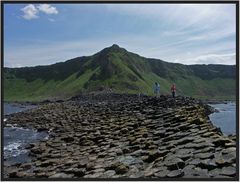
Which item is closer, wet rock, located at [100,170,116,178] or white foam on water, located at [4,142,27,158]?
wet rock, located at [100,170,116,178]

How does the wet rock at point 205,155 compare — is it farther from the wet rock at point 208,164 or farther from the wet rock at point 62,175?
the wet rock at point 62,175

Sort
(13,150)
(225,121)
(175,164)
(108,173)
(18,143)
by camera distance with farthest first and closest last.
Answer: (225,121) < (18,143) < (13,150) < (108,173) < (175,164)

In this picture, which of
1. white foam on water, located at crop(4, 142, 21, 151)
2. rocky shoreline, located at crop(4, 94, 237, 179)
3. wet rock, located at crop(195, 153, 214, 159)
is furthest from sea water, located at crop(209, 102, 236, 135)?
wet rock, located at crop(195, 153, 214, 159)

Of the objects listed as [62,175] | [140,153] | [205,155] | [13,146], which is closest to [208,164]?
[205,155]

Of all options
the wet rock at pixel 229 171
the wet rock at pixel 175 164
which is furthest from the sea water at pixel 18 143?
the wet rock at pixel 229 171

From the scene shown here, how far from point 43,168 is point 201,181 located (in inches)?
296

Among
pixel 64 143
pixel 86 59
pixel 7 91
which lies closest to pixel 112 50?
pixel 86 59

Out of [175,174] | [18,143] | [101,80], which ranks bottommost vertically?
[18,143]

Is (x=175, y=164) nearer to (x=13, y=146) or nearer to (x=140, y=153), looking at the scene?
(x=140, y=153)

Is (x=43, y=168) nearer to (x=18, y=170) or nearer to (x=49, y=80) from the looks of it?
(x=18, y=170)

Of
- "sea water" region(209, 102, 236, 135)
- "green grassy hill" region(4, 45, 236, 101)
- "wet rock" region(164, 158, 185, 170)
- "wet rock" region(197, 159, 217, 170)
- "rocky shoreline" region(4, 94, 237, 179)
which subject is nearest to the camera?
"wet rock" region(197, 159, 217, 170)

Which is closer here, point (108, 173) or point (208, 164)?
point (208, 164)

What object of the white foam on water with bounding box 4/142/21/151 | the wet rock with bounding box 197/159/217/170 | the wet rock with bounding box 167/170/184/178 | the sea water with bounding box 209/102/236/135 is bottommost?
the white foam on water with bounding box 4/142/21/151

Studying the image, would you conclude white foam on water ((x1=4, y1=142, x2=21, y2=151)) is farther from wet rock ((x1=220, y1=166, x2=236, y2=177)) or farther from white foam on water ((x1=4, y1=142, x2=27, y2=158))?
wet rock ((x1=220, y1=166, x2=236, y2=177))
